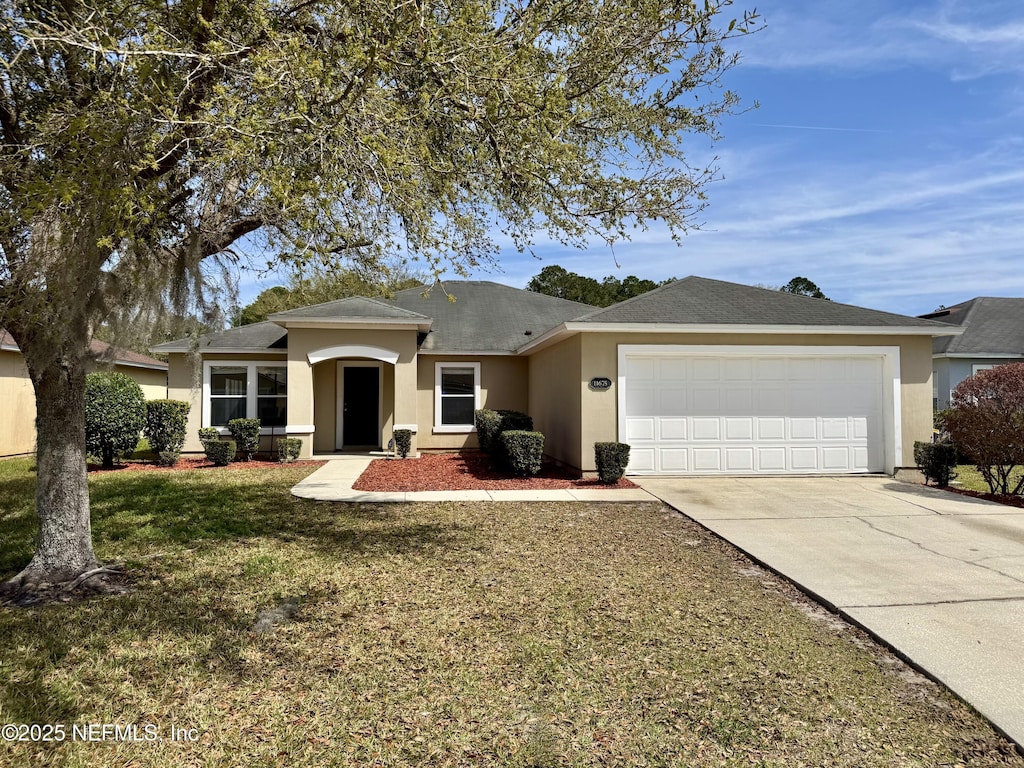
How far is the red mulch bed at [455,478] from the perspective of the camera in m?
10.5

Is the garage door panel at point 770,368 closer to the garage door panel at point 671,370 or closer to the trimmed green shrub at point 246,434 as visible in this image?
the garage door panel at point 671,370

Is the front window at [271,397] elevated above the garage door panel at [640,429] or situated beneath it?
elevated above

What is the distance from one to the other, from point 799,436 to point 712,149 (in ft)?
23.0

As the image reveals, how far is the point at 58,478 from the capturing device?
16.8 ft

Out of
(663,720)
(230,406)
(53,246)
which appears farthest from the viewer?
(230,406)

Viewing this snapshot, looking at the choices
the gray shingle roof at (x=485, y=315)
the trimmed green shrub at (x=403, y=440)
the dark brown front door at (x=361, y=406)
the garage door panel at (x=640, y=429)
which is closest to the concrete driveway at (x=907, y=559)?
the garage door panel at (x=640, y=429)

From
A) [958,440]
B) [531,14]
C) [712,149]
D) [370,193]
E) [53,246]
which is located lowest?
[958,440]

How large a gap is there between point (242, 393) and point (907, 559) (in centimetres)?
1490

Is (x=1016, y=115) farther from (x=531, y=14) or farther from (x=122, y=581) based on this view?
(x=122, y=581)

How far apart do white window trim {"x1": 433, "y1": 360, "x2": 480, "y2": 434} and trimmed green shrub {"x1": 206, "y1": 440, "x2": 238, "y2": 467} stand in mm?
5004

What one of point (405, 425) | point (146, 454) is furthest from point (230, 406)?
point (405, 425)

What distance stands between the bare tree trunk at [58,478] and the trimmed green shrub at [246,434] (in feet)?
31.4

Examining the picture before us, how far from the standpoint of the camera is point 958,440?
10227 mm

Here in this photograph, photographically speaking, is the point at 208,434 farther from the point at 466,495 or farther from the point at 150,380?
the point at 150,380
